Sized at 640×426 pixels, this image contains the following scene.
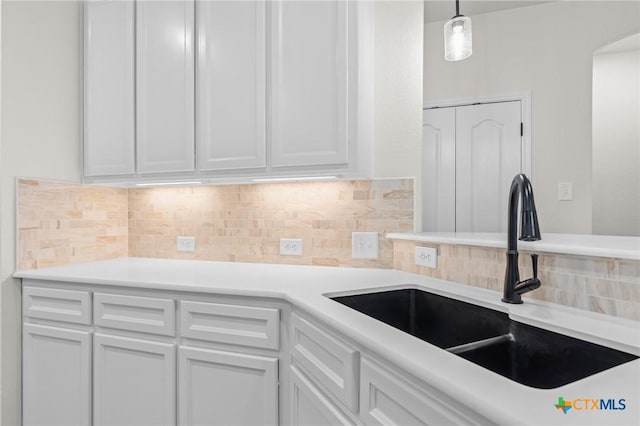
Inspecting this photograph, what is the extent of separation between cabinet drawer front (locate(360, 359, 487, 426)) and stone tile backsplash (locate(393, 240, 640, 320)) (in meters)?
0.63

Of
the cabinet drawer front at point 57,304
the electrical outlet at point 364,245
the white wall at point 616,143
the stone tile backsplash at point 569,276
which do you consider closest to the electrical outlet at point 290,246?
the electrical outlet at point 364,245

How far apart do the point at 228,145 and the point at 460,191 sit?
112 centimetres

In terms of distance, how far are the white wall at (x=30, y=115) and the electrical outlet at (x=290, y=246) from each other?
3.98ft

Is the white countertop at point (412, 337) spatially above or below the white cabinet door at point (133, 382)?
above

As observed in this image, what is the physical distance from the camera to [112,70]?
201 centimetres

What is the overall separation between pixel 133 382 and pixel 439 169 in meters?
1.68

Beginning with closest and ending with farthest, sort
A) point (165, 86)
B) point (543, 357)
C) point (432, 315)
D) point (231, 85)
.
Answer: point (543, 357) → point (432, 315) → point (231, 85) → point (165, 86)

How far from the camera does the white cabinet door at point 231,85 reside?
5.75ft

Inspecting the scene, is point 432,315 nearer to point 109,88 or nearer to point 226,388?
point 226,388

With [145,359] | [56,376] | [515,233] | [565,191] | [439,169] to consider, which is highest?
[439,169]

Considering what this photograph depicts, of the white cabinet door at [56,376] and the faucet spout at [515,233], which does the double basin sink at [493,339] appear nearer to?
the faucet spout at [515,233]

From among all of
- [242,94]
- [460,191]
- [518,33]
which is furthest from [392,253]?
[518,33]

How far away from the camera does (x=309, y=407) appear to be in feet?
3.89

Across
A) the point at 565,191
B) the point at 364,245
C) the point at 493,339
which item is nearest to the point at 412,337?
the point at 493,339
